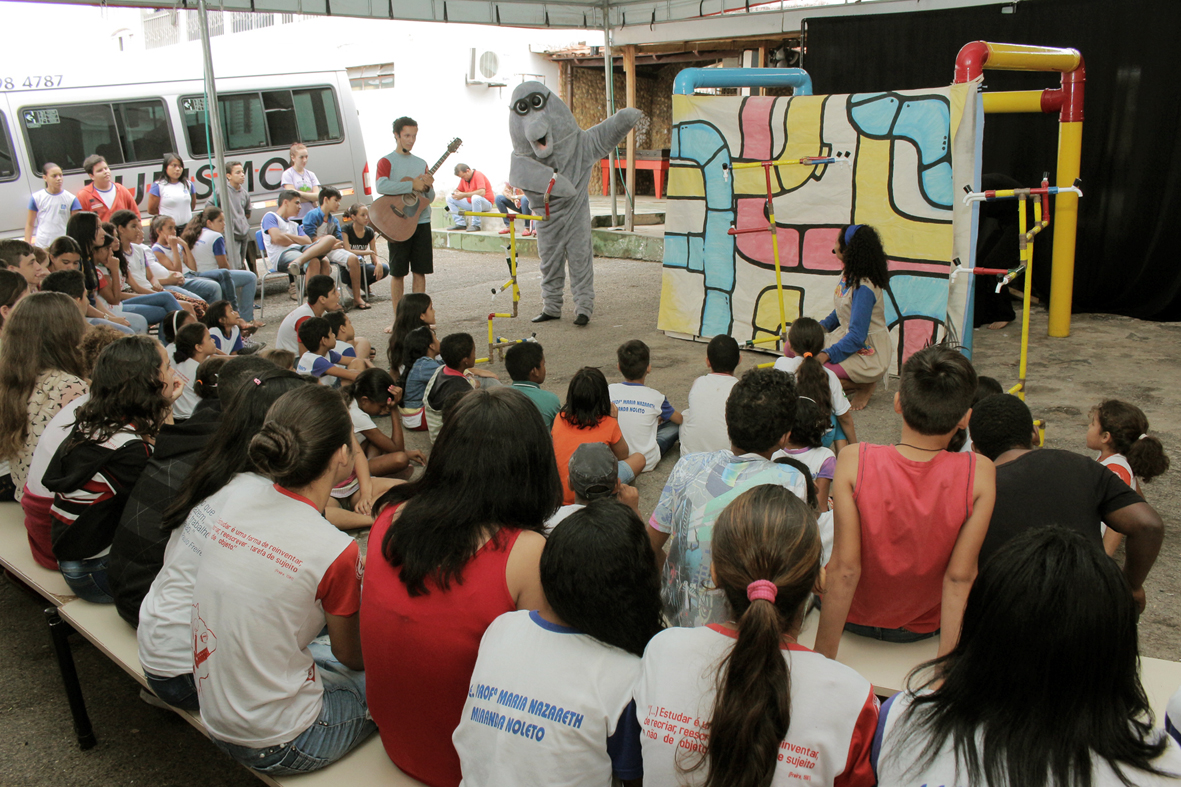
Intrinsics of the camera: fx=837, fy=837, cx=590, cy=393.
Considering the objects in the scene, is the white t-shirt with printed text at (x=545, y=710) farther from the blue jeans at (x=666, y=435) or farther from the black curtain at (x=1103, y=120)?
the black curtain at (x=1103, y=120)

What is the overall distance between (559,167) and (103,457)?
519 cm

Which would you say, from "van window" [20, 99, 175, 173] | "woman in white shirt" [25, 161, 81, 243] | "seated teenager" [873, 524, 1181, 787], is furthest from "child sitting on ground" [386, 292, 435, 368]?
"van window" [20, 99, 175, 173]

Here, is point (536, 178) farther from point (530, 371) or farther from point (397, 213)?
point (530, 371)

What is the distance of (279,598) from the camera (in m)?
1.76

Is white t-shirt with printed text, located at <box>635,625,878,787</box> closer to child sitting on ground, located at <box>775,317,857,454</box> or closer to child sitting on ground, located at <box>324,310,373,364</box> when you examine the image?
child sitting on ground, located at <box>775,317,857,454</box>

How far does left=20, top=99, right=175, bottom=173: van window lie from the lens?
8.52 metres

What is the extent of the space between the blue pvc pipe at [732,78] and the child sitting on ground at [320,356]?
3401 millimetres

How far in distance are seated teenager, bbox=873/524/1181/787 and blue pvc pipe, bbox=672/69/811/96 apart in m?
5.83

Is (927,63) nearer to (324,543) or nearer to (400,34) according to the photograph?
(324,543)

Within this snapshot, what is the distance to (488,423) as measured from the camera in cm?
181

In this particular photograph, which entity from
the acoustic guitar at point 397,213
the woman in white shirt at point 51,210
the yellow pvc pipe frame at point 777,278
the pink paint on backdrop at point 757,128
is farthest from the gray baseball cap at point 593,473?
the woman in white shirt at point 51,210

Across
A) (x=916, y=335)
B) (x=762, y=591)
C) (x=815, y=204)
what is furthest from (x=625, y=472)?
(x=815, y=204)

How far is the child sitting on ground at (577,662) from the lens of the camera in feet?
4.82

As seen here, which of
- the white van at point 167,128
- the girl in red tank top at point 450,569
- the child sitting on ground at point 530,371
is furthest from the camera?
the white van at point 167,128
